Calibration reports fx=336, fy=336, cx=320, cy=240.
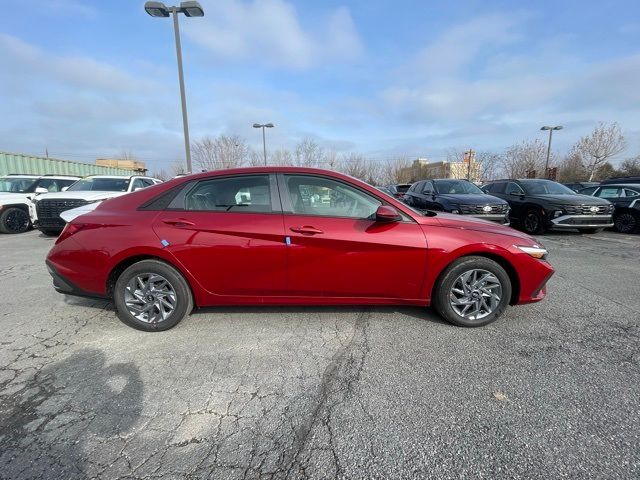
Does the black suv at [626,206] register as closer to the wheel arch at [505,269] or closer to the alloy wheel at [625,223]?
the alloy wheel at [625,223]

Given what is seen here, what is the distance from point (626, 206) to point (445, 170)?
119 ft

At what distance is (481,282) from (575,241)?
7218 mm

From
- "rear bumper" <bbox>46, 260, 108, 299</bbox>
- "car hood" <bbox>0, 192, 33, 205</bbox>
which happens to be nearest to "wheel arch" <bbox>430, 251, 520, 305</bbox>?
"rear bumper" <bbox>46, 260, 108, 299</bbox>

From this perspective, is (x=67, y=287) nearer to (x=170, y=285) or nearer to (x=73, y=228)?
(x=73, y=228)

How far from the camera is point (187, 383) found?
2551 mm

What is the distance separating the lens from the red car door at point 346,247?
3.21 meters

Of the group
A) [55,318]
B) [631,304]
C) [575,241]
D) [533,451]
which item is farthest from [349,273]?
[575,241]

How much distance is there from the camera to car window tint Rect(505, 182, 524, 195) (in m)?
10.4

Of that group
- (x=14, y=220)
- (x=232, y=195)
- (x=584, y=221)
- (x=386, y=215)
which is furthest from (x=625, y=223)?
(x=14, y=220)

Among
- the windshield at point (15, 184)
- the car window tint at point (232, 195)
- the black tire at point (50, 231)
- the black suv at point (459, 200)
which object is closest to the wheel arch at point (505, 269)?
the car window tint at point (232, 195)

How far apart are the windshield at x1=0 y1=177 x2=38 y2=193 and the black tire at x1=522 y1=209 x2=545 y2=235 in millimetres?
15580

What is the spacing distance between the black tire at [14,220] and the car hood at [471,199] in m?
12.4

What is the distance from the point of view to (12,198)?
32.4ft

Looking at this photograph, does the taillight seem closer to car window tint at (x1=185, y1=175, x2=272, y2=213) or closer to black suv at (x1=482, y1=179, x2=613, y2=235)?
car window tint at (x1=185, y1=175, x2=272, y2=213)
